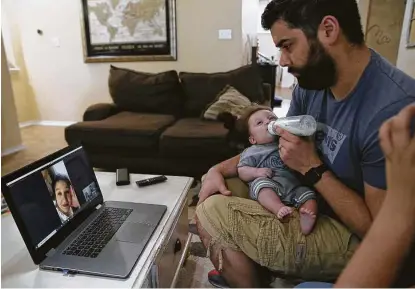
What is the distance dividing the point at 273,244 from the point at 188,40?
125 inches

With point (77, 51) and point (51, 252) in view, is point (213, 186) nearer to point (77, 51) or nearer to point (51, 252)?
point (51, 252)

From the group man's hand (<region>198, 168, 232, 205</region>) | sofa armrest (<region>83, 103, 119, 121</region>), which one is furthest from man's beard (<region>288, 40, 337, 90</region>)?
sofa armrest (<region>83, 103, 119, 121</region>)

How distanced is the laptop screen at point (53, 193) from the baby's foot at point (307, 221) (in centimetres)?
79

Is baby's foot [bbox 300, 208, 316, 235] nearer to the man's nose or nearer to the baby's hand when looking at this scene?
the baby's hand

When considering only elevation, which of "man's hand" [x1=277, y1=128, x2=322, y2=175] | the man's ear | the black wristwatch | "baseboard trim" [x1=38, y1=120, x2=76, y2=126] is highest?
the man's ear

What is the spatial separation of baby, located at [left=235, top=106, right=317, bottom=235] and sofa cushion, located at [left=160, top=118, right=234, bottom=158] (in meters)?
0.80

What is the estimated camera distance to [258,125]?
1.40m

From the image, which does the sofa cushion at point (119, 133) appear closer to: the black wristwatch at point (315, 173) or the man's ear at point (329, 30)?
the black wristwatch at point (315, 173)

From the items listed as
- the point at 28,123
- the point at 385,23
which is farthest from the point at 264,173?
the point at 28,123

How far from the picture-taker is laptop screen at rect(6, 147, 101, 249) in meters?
0.91

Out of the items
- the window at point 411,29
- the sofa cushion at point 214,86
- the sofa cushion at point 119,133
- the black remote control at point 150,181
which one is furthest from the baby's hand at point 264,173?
the window at point 411,29

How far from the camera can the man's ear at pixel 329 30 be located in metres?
0.82

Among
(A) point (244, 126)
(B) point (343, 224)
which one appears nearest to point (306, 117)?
(B) point (343, 224)

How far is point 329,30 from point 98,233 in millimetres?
957
